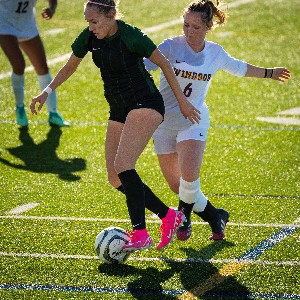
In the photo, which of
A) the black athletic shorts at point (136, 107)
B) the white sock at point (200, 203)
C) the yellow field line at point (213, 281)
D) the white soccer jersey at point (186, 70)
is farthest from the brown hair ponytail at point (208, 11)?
the yellow field line at point (213, 281)

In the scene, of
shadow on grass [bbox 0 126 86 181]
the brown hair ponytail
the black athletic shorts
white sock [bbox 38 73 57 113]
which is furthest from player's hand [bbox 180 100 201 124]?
white sock [bbox 38 73 57 113]

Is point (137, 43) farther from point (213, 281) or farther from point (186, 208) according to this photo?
point (213, 281)

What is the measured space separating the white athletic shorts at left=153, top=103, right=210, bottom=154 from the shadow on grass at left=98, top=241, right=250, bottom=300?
0.92m

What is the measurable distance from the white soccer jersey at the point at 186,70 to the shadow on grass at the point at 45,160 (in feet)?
7.54

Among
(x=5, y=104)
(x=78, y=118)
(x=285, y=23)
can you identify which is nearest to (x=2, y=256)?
(x=78, y=118)

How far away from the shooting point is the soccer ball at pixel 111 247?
664 centimetres

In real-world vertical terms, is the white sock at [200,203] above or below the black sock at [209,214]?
above

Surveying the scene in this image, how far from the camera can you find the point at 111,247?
21.7ft

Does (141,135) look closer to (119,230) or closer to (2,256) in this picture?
(119,230)

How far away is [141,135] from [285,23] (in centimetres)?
1369

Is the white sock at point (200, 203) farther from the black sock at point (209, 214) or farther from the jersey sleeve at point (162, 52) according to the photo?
the jersey sleeve at point (162, 52)

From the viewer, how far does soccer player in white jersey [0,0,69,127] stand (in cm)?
1135

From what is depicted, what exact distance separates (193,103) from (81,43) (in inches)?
41.9

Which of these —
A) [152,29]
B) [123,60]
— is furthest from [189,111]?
[152,29]
